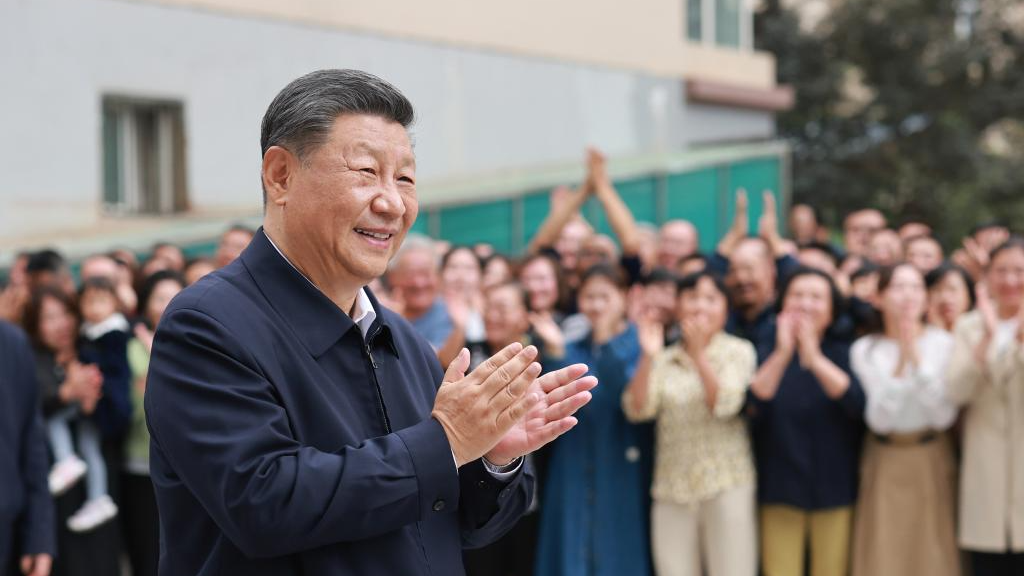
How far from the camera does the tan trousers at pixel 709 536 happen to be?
18.3ft

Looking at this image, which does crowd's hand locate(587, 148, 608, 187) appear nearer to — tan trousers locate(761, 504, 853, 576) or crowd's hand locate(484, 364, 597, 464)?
tan trousers locate(761, 504, 853, 576)

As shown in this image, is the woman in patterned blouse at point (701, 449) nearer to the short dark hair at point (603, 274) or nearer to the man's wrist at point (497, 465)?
the short dark hair at point (603, 274)

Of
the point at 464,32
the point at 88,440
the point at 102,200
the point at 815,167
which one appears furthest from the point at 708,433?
the point at 815,167

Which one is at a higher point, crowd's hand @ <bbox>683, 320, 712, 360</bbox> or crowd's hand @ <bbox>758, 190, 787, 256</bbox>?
crowd's hand @ <bbox>758, 190, 787, 256</bbox>

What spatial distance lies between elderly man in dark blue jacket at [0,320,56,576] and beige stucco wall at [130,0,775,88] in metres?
5.99

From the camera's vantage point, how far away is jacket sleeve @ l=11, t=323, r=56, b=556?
4434 millimetres

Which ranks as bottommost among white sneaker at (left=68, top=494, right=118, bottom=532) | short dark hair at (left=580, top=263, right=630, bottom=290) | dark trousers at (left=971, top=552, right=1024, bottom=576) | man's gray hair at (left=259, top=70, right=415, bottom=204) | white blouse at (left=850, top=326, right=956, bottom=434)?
dark trousers at (left=971, top=552, right=1024, bottom=576)

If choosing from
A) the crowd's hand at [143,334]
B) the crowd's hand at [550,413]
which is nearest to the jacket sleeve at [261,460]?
the crowd's hand at [550,413]

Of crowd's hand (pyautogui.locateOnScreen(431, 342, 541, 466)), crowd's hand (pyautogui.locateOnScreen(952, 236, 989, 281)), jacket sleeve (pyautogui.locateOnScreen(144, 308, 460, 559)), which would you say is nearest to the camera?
jacket sleeve (pyautogui.locateOnScreen(144, 308, 460, 559))

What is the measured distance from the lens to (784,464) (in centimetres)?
555

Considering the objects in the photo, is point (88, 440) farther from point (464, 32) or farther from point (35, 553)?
point (464, 32)

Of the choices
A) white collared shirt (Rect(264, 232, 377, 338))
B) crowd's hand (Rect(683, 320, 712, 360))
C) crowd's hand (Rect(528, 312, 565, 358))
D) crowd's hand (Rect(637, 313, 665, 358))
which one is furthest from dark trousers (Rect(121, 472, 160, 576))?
white collared shirt (Rect(264, 232, 377, 338))

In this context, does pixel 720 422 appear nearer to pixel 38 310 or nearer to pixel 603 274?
pixel 603 274

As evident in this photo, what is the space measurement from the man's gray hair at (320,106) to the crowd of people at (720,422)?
3339 millimetres
